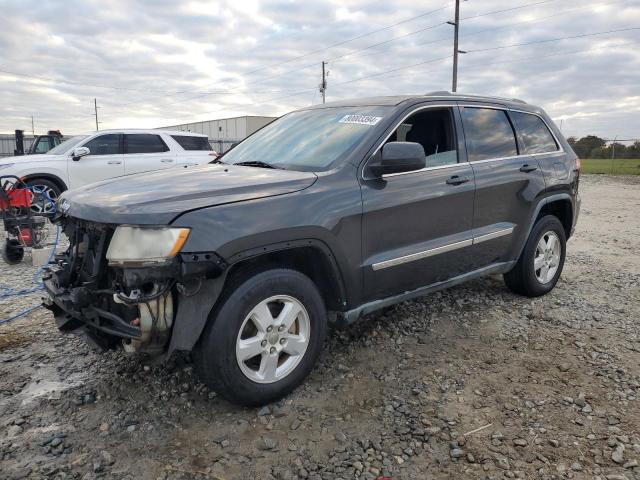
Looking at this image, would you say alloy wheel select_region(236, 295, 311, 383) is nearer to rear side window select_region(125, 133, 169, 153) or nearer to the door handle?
the door handle

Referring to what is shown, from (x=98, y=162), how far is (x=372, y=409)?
8744 mm

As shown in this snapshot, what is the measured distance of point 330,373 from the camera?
3363 mm

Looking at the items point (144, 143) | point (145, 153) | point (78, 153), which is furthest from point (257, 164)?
point (144, 143)

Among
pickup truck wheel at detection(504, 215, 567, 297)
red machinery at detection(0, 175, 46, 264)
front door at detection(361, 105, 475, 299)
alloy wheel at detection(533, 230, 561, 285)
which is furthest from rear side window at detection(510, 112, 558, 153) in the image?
red machinery at detection(0, 175, 46, 264)

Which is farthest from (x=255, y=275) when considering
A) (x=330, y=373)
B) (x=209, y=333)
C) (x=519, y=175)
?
(x=519, y=175)

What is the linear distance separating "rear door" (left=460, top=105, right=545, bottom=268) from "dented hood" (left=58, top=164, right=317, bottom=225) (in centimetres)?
167

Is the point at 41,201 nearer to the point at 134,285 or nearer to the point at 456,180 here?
the point at 134,285

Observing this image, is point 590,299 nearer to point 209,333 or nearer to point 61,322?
point 209,333

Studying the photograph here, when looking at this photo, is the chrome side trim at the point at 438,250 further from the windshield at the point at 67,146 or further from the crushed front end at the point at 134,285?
the windshield at the point at 67,146

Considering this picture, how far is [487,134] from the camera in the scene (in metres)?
4.26

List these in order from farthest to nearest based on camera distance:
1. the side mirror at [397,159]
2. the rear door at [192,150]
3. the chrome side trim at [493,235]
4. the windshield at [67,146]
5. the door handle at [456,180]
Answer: the rear door at [192,150] < the windshield at [67,146] < the chrome side trim at [493,235] < the door handle at [456,180] < the side mirror at [397,159]

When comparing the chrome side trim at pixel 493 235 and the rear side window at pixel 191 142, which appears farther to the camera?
the rear side window at pixel 191 142

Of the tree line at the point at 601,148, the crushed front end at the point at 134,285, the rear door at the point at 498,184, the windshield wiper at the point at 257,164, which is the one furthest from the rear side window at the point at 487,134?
the tree line at the point at 601,148

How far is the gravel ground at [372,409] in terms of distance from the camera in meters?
2.46
